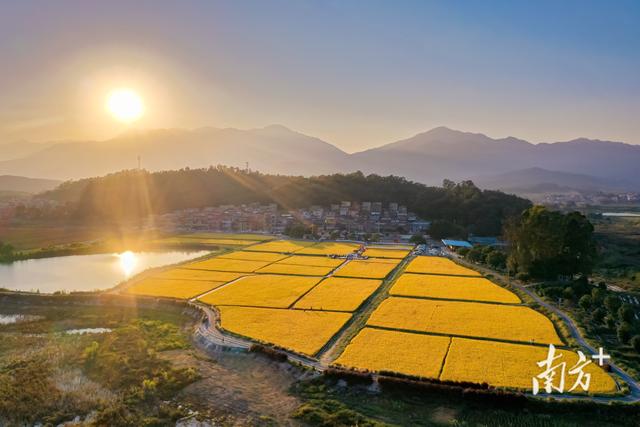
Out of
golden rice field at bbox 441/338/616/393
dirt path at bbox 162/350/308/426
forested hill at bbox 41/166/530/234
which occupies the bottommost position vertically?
dirt path at bbox 162/350/308/426

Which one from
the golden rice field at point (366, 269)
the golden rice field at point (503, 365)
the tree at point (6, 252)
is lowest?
the golden rice field at point (503, 365)

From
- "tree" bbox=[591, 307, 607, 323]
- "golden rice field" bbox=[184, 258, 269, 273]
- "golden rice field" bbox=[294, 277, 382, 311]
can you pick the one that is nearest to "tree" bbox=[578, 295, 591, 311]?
"tree" bbox=[591, 307, 607, 323]

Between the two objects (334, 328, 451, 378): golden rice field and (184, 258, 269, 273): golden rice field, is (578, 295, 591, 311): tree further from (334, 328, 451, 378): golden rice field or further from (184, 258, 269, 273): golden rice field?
(184, 258, 269, 273): golden rice field

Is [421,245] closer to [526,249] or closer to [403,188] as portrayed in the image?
[526,249]

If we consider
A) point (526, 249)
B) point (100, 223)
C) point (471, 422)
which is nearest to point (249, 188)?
point (100, 223)

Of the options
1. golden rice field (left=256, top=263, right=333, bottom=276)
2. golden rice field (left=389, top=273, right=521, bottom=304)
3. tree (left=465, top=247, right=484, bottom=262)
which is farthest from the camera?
tree (left=465, top=247, right=484, bottom=262)

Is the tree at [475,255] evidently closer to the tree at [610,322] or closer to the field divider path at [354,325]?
the field divider path at [354,325]

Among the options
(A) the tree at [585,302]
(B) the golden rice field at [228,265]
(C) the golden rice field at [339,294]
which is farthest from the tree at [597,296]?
(B) the golden rice field at [228,265]

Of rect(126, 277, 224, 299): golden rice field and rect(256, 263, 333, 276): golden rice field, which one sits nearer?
rect(126, 277, 224, 299): golden rice field
